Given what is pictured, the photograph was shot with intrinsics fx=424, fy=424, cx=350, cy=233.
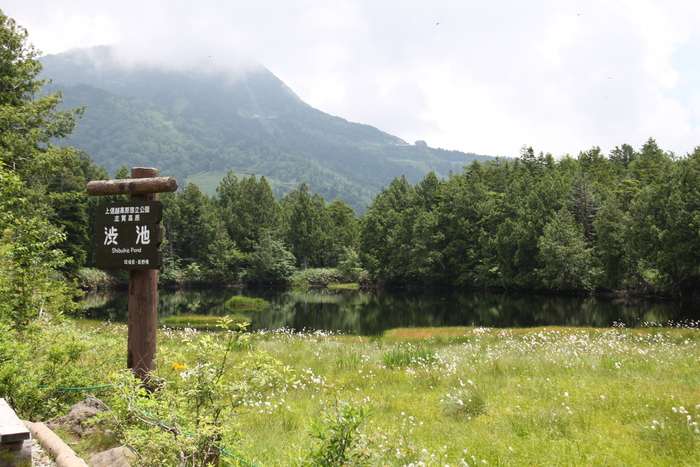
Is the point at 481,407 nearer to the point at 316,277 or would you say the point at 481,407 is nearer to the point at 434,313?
the point at 434,313

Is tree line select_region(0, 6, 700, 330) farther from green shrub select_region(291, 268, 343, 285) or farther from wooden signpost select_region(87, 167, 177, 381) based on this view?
wooden signpost select_region(87, 167, 177, 381)

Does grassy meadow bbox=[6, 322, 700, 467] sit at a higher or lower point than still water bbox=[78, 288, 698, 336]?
higher

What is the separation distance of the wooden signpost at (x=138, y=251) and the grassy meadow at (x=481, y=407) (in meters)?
0.68

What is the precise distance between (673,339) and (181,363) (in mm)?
18596

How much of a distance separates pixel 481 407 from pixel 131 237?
6474mm

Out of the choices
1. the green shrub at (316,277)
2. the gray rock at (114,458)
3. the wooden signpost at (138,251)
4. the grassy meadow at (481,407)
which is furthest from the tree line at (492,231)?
the gray rock at (114,458)

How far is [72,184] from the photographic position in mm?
50875

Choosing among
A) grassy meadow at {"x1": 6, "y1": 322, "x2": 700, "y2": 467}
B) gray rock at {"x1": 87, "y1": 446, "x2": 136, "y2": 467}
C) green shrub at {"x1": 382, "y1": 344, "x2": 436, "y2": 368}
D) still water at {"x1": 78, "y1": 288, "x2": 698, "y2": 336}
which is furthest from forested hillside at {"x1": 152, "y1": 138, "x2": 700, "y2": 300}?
gray rock at {"x1": 87, "y1": 446, "x2": 136, "y2": 467}

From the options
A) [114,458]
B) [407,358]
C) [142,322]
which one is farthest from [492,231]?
[114,458]

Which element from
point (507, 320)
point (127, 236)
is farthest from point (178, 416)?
point (507, 320)

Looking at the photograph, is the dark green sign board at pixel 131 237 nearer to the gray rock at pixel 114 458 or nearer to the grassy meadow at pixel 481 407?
the grassy meadow at pixel 481 407

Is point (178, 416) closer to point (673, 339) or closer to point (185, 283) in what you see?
point (673, 339)

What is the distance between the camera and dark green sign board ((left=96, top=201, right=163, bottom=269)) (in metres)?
6.82

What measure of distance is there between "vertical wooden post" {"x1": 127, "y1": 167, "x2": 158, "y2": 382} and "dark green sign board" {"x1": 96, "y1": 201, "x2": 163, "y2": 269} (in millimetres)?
244
